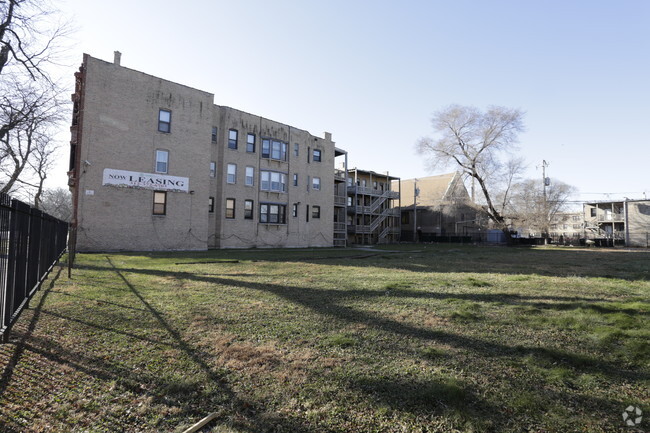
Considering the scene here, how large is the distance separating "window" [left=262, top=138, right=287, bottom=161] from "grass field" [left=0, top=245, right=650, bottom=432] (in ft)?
80.6

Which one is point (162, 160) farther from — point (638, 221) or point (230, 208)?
point (638, 221)

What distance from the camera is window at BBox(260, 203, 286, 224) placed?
97.0ft

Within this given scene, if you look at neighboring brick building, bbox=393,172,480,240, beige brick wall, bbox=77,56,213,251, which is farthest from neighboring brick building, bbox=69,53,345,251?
neighboring brick building, bbox=393,172,480,240

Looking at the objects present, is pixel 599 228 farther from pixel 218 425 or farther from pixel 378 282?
pixel 218 425

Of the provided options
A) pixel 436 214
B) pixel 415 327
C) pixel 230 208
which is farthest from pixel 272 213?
pixel 436 214

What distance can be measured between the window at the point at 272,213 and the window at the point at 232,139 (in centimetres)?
551

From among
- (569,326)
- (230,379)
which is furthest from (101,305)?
(569,326)

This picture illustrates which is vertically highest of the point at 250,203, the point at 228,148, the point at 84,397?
the point at 228,148

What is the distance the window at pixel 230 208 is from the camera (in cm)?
2742

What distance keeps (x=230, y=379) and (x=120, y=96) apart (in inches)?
925

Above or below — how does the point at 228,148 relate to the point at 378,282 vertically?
above

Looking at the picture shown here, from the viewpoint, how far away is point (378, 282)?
29.3ft

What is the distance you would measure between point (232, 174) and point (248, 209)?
3196mm

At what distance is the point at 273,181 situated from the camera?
30484mm
